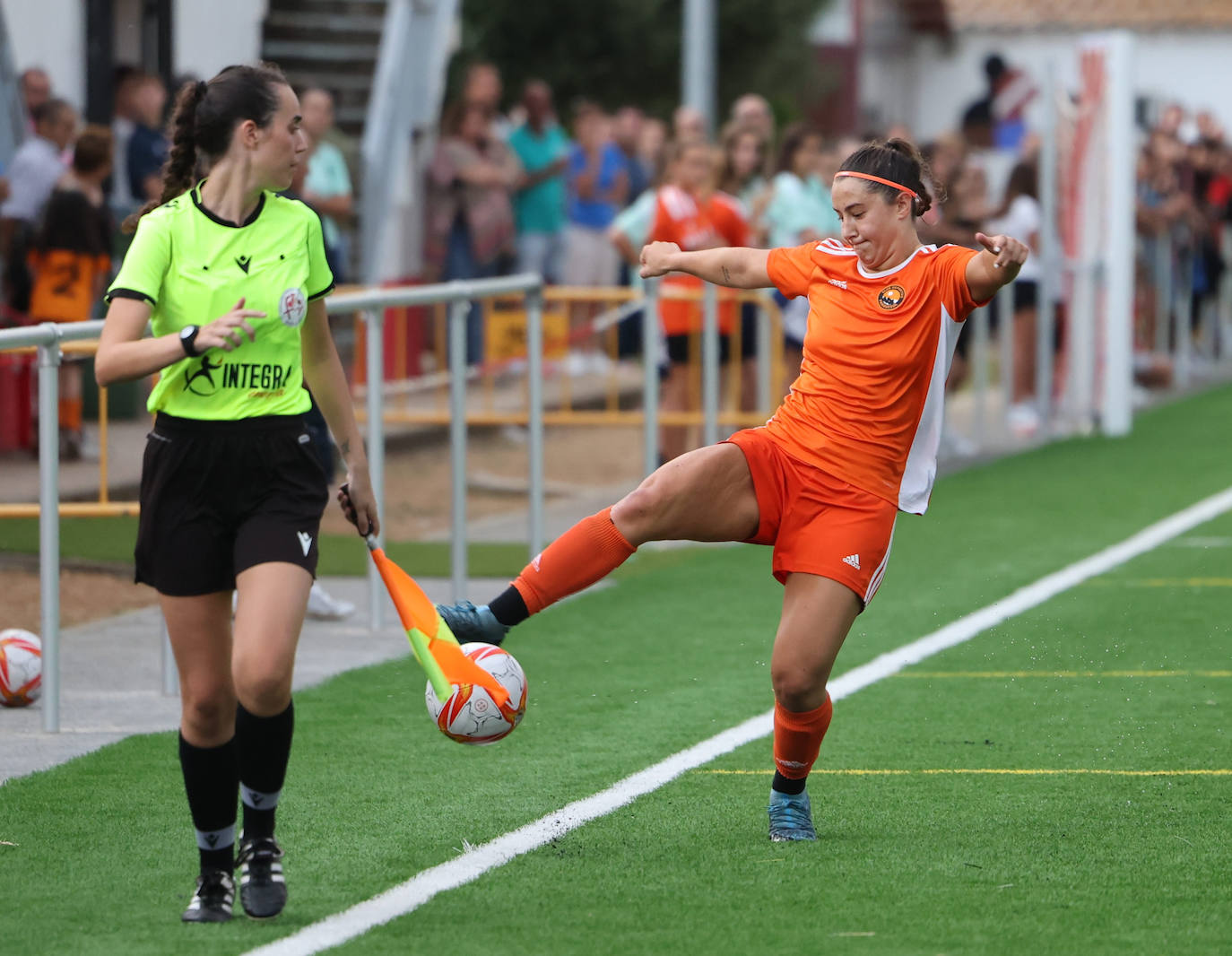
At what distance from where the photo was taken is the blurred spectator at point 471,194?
18.6 metres

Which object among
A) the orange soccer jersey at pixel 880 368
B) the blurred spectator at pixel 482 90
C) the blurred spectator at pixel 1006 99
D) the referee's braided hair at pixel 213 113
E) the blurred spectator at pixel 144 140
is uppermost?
the blurred spectator at pixel 1006 99

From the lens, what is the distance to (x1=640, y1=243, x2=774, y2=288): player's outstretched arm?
19.8ft

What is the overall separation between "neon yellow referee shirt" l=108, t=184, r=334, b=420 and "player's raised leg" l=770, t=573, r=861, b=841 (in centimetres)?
145

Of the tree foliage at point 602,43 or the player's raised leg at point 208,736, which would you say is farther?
the tree foliage at point 602,43

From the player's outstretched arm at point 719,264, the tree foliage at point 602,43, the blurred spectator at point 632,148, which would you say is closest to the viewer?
the player's outstretched arm at point 719,264

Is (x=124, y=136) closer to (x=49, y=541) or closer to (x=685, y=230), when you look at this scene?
(x=685, y=230)

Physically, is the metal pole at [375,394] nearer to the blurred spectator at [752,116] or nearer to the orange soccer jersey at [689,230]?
the orange soccer jersey at [689,230]

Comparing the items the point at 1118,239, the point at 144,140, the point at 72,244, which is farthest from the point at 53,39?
the point at 1118,239

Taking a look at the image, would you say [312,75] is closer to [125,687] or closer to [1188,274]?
[1188,274]

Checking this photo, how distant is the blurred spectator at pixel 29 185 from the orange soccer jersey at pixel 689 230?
3851mm

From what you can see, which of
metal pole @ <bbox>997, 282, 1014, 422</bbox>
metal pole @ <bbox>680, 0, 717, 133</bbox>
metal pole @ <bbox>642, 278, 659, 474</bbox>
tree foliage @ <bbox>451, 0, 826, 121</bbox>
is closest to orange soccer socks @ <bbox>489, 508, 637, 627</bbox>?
metal pole @ <bbox>642, 278, 659, 474</bbox>

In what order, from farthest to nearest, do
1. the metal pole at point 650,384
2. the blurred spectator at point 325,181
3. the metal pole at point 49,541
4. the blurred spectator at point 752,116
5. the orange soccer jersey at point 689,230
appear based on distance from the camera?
the blurred spectator at point 752,116 → the orange soccer jersey at point 689,230 → the metal pole at point 650,384 → the blurred spectator at point 325,181 → the metal pole at point 49,541

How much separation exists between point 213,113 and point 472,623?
151cm

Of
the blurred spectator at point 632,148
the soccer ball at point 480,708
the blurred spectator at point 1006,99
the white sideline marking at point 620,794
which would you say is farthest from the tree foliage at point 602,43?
the soccer ball at point 480,708
